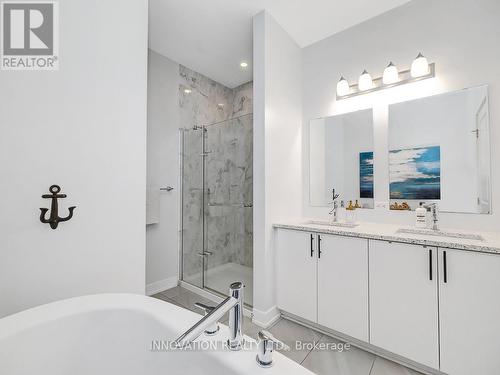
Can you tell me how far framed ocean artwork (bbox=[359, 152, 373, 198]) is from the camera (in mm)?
2172

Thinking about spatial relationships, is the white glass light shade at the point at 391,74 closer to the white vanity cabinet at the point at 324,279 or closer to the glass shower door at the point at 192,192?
the white vanity cabinet at the point at 324,279

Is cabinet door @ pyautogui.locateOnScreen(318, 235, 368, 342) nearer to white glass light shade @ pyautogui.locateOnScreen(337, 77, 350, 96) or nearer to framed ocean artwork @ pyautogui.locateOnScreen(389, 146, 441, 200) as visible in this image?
framed ocean artwork @ pyautogui.locateOnScreen(389, 146, 441, 200)

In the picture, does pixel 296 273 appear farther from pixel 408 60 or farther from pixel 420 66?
pixel 408 60

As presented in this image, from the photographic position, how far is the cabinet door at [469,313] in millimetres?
1254

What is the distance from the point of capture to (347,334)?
172 cm

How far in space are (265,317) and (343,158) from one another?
5.48ft

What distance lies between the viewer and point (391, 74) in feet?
6.59

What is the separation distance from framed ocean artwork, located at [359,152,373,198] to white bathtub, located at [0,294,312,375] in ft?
5.99

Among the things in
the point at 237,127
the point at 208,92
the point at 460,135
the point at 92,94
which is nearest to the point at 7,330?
the point at 92,94

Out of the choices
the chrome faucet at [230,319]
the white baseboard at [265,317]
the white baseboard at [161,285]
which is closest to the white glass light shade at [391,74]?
the chrome faucet at [230,319]

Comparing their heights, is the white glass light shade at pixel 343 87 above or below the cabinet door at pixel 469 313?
above

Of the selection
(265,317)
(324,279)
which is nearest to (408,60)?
(324,279)

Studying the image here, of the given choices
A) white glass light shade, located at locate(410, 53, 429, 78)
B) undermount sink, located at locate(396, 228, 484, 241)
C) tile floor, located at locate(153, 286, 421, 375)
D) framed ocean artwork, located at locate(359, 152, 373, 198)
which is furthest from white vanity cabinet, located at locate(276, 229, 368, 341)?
white glass light shade, located at locate(410, 53, 429, 78)

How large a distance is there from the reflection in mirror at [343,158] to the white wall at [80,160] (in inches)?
68.1
